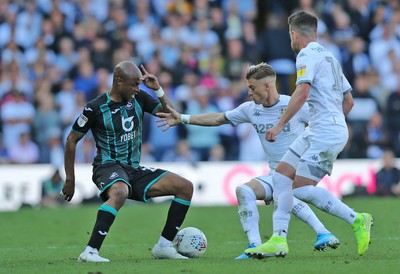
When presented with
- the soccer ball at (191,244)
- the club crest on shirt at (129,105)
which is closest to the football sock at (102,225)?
the soccer ball at (191,244)

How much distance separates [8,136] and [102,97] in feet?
38.5

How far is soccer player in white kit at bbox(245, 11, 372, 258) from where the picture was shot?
392 inches

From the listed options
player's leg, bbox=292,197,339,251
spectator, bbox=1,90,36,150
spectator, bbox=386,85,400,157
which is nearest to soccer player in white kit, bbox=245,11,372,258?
player's leg, bbox=292,197,339,251

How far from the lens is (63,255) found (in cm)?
1151

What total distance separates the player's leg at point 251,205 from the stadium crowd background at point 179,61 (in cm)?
1061

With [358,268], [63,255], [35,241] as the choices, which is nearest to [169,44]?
[35,241]

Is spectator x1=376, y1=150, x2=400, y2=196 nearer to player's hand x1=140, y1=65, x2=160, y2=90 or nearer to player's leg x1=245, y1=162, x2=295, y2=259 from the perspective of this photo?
player's hand x1=140, y1=65, x2=160, y2=90

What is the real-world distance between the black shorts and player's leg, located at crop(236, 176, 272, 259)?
91 cm

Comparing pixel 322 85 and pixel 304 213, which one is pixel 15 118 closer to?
pixel 304 213

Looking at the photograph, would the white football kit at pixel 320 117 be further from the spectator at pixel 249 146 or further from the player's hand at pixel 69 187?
the spectator at pixel 249 146

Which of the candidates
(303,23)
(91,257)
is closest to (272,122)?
(303,23)

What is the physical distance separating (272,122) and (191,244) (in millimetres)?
1600

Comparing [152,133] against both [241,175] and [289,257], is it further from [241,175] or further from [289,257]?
[289,257]

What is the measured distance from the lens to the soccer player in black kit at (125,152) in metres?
10.6
